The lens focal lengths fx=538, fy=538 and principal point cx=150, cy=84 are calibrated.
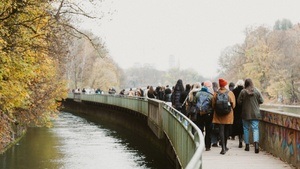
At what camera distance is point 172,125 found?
608 inches

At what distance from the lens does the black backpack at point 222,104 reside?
37.7 feet

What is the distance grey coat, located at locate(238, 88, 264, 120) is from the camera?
11945mm

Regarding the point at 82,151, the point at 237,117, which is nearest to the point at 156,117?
the point at 82,151

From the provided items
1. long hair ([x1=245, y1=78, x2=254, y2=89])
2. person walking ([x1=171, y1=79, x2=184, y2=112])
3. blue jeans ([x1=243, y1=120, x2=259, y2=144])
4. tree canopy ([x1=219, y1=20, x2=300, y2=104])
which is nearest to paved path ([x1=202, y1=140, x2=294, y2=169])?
blue jeans ([x1=243, y1=120, x2=259, y2=144])

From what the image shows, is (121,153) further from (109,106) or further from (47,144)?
(109,106)

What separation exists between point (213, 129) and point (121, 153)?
14.9 m

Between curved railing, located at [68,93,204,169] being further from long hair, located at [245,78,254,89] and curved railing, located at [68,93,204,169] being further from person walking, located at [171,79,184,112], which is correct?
long hair, located at [245,78,254,89]

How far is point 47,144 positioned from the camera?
32.0 m

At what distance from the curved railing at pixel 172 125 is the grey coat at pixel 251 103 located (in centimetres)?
138

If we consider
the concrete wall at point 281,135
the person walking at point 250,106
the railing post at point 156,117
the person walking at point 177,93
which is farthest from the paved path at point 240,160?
the railing post at point 156,117

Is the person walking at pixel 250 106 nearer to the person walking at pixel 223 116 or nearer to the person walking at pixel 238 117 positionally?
the person walking at pixel 223 116

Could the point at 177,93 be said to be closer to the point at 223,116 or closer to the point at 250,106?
the point at 250,106

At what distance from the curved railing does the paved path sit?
1.78 ft

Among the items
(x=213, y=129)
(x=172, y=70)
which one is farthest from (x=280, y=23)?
(x=213, y=129)
